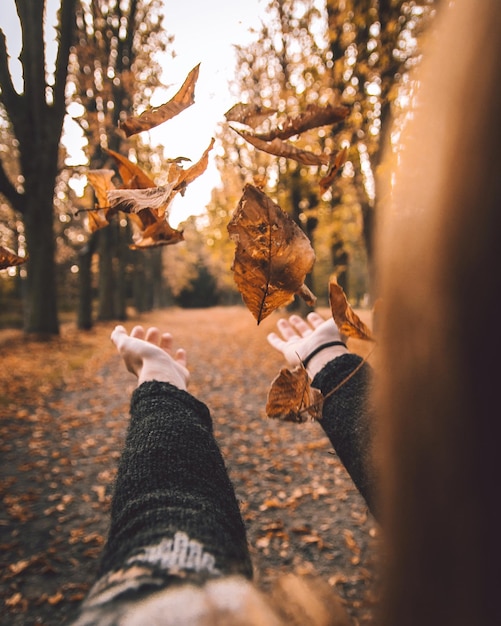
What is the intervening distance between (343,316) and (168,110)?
0.53 metres

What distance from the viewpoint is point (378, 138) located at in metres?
5.46

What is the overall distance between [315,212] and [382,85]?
3045 mm

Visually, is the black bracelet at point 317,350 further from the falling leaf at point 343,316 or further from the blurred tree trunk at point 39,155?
the blurred tree trunk at point 39,155

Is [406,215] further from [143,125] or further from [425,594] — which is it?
[143,125]

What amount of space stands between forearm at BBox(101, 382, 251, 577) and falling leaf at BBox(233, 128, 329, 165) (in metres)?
0.67

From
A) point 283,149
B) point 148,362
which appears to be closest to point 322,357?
point 148,362

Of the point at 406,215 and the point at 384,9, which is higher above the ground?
the point at 384,9

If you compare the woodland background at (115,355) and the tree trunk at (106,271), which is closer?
the woodland background at (115,355)

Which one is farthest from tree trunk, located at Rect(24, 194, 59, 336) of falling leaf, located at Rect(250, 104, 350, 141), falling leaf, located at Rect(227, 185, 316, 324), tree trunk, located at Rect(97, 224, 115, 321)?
falling leaf, located at Rect(227, 185, 316, 324)

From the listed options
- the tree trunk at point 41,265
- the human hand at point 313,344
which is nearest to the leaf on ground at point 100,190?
the human hand at point 313,344

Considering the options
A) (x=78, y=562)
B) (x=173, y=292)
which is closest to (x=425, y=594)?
(x=78, y=562)

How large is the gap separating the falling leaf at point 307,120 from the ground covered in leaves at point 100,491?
0.80 m

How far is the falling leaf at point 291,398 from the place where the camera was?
77 centimetres

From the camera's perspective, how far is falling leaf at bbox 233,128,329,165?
0.66 m
